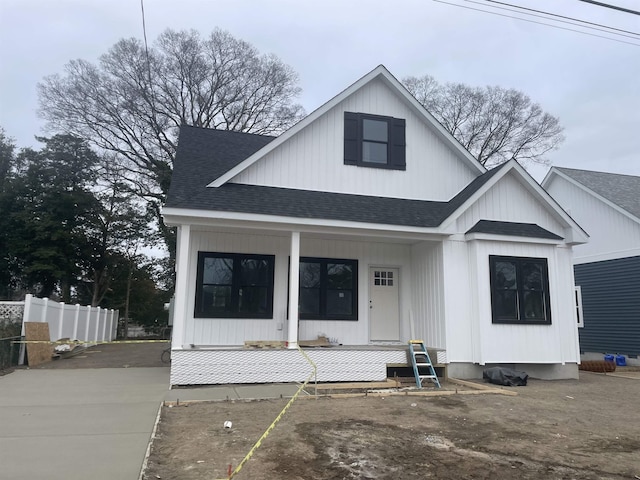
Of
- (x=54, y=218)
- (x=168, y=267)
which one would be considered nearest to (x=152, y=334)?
(x=168, y=267)

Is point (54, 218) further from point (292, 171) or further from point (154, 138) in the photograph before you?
A: point (292, 171)

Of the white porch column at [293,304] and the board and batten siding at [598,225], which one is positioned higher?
the board and batten siding at [598,225]

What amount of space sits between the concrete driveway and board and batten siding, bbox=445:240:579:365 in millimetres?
6462

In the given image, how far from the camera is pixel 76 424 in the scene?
234 inches

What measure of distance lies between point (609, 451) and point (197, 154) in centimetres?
1064

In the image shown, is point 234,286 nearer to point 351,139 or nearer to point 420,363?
point 420,363

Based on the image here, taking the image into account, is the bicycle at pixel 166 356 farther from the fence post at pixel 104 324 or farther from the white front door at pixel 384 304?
the fence post at pixel 104 324

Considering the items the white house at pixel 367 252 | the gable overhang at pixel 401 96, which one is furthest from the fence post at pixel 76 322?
the gable overhang at pixel 401 96

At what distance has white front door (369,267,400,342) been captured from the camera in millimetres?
11750

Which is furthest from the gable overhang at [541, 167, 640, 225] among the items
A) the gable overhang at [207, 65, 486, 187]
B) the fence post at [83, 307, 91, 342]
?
the fence post at [83, 307, 91, 342]

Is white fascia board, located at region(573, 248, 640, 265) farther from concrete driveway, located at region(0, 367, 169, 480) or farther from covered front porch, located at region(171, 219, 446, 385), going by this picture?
concrete driveway, located at region(0, 367, 169, 480)

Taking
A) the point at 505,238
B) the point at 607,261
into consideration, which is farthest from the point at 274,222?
the point at 607,261

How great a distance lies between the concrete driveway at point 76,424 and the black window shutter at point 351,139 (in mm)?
6776

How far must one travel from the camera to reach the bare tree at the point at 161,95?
27906 millimetres
